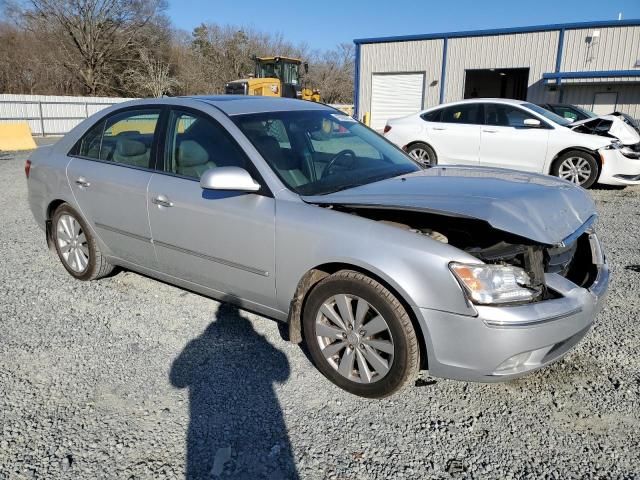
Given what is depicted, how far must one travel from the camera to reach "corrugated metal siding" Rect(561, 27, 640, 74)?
67.7ft

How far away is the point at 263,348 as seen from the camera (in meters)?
3.44

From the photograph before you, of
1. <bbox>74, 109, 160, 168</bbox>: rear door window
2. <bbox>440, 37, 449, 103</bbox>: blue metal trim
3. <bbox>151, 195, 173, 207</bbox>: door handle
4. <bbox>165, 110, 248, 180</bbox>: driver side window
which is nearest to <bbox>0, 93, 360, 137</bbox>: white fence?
<bbox>440, 37, 449, 103</bbox>: blue metal trim

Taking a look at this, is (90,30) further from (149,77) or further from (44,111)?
(44,111)

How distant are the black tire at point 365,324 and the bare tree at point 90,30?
4313cm

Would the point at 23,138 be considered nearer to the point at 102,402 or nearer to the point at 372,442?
the point at 102,402

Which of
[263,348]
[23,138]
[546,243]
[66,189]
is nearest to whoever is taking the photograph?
[546,243]

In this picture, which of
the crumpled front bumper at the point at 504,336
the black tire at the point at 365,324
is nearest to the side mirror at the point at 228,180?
the black tire at the point at 365,324

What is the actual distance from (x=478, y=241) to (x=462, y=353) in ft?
2.22

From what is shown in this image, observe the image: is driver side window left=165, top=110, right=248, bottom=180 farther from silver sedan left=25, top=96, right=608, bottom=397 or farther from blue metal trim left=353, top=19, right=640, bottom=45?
blue metal trim left=353, top=19, right=640, bottom=45

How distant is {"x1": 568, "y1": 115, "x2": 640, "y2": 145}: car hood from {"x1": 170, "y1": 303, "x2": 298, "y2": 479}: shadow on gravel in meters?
7.77

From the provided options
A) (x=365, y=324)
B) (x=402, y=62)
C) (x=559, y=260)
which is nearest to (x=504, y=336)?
(x=365, y=324)

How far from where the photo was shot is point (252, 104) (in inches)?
149

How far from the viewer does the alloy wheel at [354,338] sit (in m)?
2.75

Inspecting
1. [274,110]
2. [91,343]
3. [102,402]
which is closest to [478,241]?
[274,110]
